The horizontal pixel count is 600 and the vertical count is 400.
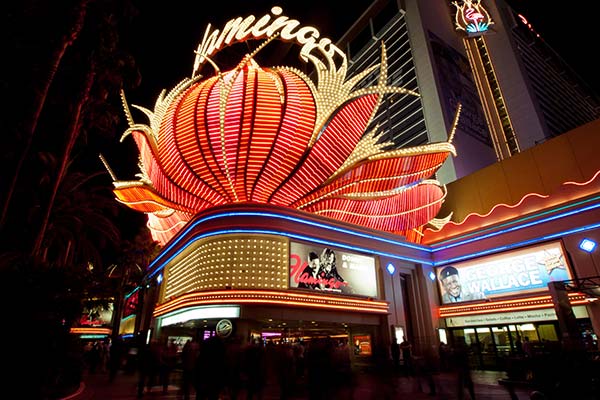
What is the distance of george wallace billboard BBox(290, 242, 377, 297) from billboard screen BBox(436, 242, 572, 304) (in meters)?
5.32

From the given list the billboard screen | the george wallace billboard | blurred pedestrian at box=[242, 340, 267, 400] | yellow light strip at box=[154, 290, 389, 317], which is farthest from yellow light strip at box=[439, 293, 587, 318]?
blurred pedestrian at box=[242, 340, 267, 400]

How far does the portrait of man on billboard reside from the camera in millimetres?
20000

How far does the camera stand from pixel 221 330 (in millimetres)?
14641

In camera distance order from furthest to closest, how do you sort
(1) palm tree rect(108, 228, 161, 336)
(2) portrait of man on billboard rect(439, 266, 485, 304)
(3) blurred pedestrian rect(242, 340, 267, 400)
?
(1) palm tree rect(108, 228, 161, 336) < (2) portrait of man on billboard rect(439, 266, 485, 304) < (3) blurred pedestrian rect(242, 340, 267, 400)

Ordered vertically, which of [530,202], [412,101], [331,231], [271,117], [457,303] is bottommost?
[457,303]

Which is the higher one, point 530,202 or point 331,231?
point 530,202

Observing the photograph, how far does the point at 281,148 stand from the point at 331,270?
21.9 feet

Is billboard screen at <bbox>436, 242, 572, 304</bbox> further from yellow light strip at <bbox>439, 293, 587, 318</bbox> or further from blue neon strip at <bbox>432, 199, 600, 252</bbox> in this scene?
blue neon strip at <bbox>432, 199, 600, 252</bbox>

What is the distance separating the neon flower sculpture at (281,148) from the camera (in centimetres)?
1852

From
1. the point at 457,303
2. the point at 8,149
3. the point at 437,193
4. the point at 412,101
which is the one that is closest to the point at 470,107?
the point at 412,101

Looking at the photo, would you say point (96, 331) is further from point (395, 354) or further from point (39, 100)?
point (395, 354)

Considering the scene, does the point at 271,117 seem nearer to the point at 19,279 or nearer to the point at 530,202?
the point at 19,279

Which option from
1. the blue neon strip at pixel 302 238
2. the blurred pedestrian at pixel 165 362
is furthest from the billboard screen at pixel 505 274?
the blurred pedestrian at pixel 165 362

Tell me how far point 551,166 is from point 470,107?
40.4 metres
